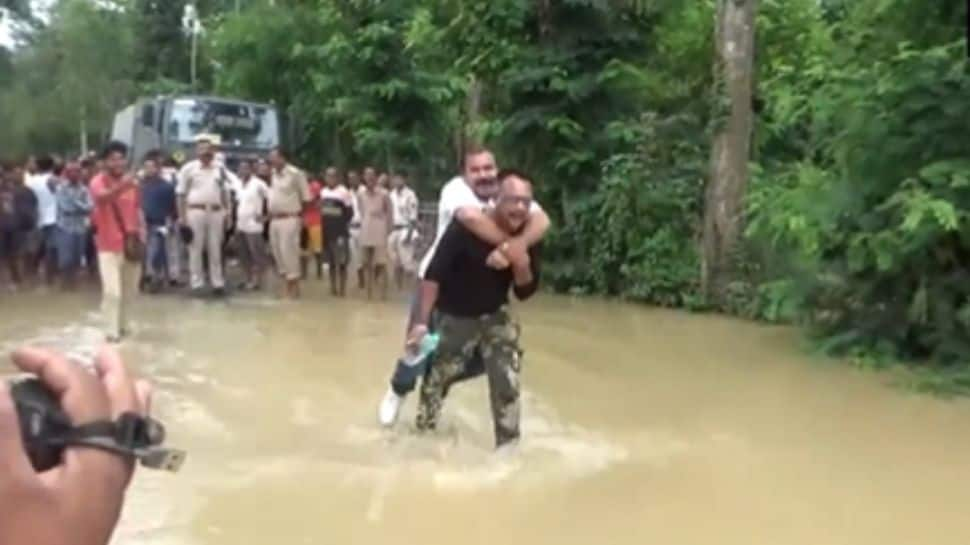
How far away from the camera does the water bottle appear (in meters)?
7.73

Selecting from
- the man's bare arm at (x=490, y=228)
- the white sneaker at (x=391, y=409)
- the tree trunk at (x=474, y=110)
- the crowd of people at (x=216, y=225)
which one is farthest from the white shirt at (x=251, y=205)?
the man's bare arm at (x=490, y=228)

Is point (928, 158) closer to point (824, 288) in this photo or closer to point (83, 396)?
point (824, 288)

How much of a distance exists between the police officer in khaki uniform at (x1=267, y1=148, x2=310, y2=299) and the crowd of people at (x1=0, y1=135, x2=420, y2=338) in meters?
0.01

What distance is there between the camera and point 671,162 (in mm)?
17797

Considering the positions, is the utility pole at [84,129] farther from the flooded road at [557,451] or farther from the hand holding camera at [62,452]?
the hand holding camera at [62,452]

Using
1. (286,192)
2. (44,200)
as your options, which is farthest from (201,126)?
(286,192)

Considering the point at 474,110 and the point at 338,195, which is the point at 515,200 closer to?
the point at 338,195

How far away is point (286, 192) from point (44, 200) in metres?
2.97

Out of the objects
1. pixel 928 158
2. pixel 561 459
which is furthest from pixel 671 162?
pixel 561 459

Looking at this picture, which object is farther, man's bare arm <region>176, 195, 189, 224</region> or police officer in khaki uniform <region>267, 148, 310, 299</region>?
police officer in khaki uniform <region>267, 148, 310, 299</region>

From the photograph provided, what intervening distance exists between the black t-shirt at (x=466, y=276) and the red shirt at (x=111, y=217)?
468 centimetres

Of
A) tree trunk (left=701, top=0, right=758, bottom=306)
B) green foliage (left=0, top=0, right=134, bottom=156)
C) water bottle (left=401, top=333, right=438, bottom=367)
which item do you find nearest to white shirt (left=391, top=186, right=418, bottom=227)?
tree trunk (left=701, top=0, right=758, bottom=306)

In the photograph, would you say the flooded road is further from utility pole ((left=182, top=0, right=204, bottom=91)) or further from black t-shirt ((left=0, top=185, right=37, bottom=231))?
utility pole ((left=182, top=0, right=204, bottom=91))

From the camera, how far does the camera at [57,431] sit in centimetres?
138
